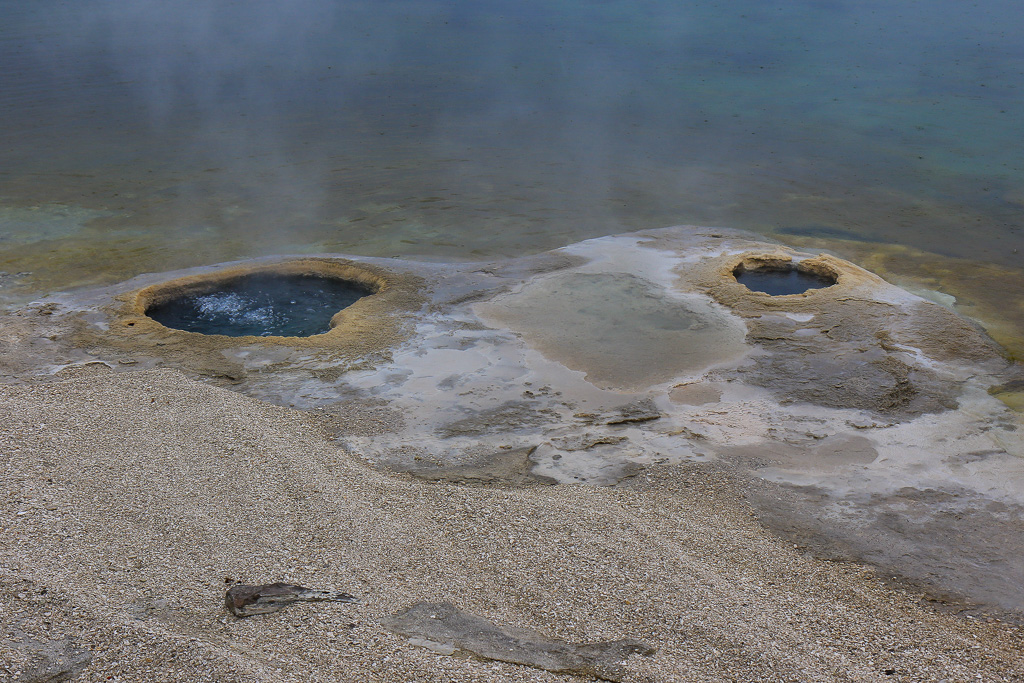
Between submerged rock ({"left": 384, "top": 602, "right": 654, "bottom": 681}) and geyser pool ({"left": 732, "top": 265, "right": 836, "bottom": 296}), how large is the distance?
6.34 m

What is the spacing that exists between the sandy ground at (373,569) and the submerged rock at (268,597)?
0.07m

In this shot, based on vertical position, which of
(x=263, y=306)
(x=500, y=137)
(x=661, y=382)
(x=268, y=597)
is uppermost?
(x=500, y=137)

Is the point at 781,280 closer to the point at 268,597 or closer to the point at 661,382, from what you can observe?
the point at 661,382

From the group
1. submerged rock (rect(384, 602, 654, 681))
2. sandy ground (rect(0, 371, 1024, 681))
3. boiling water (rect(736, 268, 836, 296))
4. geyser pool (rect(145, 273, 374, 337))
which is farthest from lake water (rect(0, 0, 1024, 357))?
submerged rock (rect(384, 602, 654, 681))

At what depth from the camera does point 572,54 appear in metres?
24.3

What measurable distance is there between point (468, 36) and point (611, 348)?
68.5ft

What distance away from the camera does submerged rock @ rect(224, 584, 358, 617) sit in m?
4.30

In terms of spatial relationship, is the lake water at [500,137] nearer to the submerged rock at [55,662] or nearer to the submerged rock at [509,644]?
the submerged rock at [55,662]

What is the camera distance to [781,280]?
10.0 metres

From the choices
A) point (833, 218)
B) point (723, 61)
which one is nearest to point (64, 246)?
point (833, 218)

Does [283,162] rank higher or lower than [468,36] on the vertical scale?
lower

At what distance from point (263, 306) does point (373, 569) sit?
5.18 metres

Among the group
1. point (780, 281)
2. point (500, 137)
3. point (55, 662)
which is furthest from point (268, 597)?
point (500, 137)

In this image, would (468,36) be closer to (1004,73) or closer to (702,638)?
(1004,73)
